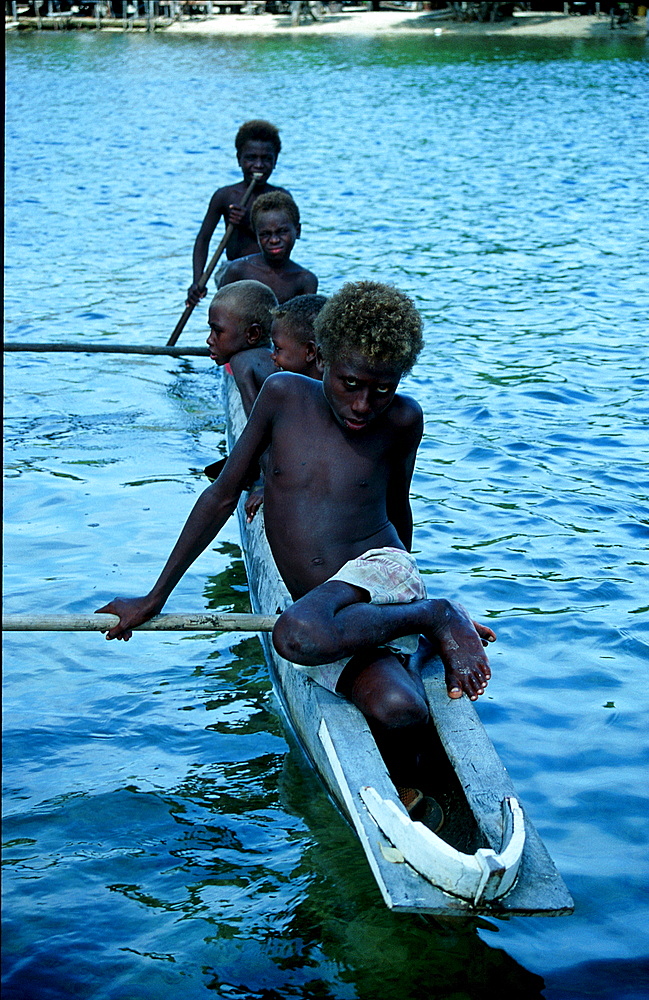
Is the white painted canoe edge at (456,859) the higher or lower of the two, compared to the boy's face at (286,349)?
lower

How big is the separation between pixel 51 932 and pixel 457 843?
1.14 meters

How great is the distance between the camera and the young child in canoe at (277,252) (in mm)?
6816

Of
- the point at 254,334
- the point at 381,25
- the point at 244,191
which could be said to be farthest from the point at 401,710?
the point at 381,25

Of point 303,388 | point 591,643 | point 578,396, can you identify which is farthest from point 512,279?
point 303,388

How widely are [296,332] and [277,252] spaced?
210 cm

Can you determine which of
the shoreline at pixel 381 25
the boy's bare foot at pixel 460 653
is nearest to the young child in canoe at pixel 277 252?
the boy's bare foot at pixel 460 653

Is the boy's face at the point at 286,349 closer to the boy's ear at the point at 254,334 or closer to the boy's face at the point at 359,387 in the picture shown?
the boy's ear at the point at 254,334

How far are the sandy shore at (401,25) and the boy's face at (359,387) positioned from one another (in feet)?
138

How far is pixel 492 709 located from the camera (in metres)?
4.52

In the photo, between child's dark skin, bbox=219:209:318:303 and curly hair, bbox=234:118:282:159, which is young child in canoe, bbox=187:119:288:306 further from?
child's dark skin, bbox=219:209:318:303

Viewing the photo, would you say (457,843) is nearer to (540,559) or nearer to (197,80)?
(540,559)

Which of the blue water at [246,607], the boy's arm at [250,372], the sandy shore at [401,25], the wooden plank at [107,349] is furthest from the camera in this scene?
the sandy shore at [401,25]

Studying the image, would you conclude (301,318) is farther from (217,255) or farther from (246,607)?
(217,255)

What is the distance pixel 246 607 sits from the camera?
17.8ft
